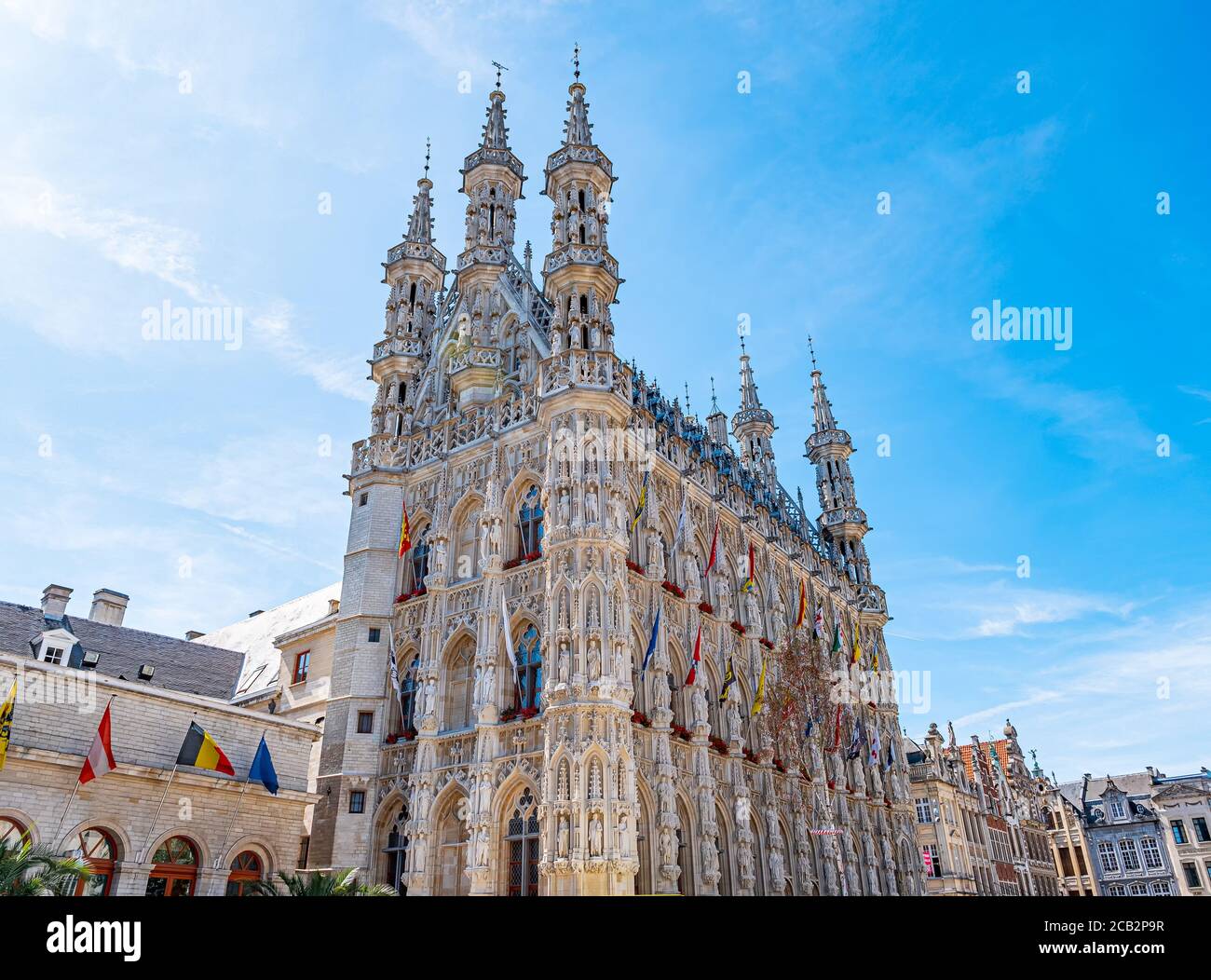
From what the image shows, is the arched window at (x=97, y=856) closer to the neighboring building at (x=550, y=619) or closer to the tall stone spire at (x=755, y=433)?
the neighboring building at (x=550, y=619)

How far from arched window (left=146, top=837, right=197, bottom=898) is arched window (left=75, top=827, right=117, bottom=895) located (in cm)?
101

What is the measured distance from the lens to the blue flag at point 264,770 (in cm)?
2400

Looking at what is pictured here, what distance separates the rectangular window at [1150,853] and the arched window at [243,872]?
74398mm

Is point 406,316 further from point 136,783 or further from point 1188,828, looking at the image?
point 1188,828

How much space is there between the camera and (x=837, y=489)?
51.1 meters

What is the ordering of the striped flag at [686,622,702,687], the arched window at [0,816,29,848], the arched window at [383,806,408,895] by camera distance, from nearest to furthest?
the arched window at [0,816,29,848] < the arched window at [383,806,408,895] < the striped flag at [686,622,702,687]

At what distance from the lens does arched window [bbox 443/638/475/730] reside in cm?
2719

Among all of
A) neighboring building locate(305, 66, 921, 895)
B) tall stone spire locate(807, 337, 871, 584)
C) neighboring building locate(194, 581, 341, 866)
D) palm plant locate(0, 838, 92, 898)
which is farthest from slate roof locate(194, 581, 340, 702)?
tall stone spire locate(807, 337, 871, 584)

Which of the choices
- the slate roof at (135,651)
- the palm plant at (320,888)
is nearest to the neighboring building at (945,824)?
the slate roof at (135,651)

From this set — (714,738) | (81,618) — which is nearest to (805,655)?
(714,738)

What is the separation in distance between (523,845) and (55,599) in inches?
790

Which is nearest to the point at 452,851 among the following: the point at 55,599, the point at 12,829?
the point at 12,829

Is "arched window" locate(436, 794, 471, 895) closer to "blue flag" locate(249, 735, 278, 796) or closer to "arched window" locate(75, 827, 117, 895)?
Result: "blue flag" locate(249, 735, 278, 796)
